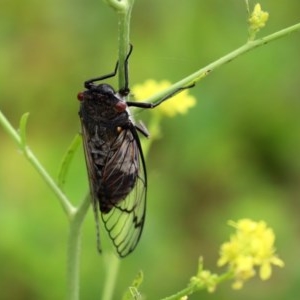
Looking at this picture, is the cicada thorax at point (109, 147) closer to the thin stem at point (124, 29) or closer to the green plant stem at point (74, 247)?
the green plant stem at point (74, 247)

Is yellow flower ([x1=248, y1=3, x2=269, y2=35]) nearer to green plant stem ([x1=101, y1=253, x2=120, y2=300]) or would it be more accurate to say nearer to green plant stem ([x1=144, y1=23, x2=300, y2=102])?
green plant stem ([x1=144, y1=23, x2=300, y2=102])

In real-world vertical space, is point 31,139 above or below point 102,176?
above

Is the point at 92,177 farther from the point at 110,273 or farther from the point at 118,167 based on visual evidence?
the point at 110,273

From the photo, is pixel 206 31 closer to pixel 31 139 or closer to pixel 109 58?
pixel 109 58

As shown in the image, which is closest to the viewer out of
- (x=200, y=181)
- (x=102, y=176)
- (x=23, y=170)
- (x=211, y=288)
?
(x=211, y=288)

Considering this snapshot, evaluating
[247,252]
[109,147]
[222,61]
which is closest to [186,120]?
[109,147]

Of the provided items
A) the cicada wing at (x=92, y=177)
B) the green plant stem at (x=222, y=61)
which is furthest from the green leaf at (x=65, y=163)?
the green plant stem at (x=222, y=61)

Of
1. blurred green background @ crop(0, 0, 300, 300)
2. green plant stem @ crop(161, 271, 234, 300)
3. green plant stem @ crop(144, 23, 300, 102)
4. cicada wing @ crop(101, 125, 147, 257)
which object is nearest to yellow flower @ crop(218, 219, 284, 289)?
green plant stem @ crop(161, 271, 234, 300)

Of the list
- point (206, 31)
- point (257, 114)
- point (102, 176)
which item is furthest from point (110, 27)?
point (102, 176)
